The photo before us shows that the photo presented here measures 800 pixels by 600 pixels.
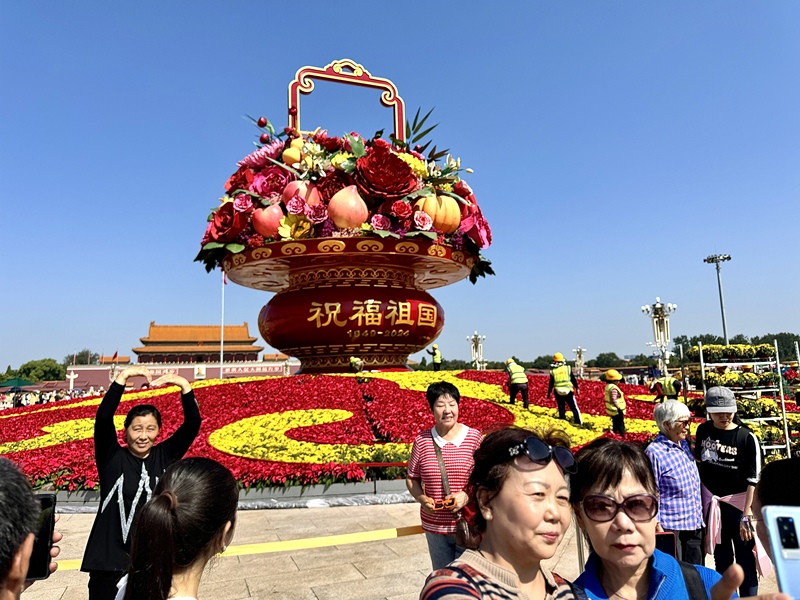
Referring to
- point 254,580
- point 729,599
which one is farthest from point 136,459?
point 729,599

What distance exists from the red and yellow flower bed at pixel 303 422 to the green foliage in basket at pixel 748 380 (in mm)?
1836

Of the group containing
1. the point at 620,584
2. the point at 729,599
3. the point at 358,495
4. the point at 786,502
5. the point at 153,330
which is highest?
the point at 153,330

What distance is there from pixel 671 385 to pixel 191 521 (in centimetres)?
896

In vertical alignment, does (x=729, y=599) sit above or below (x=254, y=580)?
above

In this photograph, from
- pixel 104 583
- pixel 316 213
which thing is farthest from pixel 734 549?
pixel 316 213

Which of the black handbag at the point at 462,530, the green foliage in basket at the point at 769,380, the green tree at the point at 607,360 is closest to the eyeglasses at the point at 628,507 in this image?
the black handbag at the point at 462,530

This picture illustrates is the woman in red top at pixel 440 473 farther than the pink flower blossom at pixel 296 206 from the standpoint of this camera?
No

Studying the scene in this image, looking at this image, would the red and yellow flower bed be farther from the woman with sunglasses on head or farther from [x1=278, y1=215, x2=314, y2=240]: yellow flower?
the woman with sunglasses on head

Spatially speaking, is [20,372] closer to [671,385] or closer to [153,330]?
[153,330]

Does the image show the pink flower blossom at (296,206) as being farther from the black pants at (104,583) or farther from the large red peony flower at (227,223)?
the black pants at (104,583)

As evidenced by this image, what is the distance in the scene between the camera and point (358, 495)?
274 inches

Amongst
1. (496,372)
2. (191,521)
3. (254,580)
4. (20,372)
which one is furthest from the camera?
(20,372)

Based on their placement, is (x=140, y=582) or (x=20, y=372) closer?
(x=140, y=582)

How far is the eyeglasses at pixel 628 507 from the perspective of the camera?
1.87 metres
